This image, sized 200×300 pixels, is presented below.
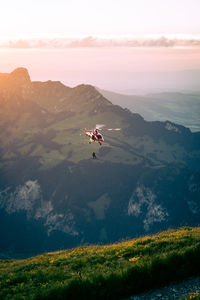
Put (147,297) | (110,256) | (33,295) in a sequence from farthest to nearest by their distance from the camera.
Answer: (110,256), (33,295), (147,297)

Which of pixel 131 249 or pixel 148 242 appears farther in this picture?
pixel 148 242

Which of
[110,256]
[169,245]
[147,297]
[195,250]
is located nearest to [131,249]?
[110,256]

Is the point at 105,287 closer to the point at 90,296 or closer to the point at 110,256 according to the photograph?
the point at 90,296

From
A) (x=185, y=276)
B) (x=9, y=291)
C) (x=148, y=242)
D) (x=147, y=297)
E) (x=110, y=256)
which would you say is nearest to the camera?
(x=147, y=297)

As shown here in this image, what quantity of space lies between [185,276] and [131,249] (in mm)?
7029

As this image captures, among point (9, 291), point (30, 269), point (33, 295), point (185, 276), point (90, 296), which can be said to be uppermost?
point (185, 276)

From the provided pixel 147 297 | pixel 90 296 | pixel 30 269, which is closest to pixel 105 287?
pixel 90 296

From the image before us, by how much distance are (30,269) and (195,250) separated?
13.8 metres

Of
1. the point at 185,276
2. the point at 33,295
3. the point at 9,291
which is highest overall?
the point at 185,276

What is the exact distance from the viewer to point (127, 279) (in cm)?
1299

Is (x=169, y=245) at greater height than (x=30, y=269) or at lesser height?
greater

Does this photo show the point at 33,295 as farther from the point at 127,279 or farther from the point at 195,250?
the point at 195,250

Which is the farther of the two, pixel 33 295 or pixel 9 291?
pixel 9 291

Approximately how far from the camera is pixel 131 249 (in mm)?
19531
